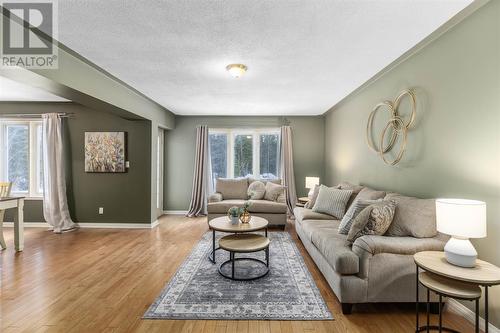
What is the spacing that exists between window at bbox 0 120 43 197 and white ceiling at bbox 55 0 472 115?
308 centimetres

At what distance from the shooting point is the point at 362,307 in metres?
2.32

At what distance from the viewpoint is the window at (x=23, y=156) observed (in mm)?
5121

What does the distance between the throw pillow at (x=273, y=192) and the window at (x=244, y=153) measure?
39.0 inches

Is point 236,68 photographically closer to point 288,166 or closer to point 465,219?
point 465,219

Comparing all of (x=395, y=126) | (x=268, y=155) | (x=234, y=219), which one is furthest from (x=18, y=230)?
(x=395, y=126)

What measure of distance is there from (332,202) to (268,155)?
2.86m

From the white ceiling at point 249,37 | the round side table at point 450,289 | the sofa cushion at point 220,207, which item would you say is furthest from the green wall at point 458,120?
the sofa cushion at point 220,207

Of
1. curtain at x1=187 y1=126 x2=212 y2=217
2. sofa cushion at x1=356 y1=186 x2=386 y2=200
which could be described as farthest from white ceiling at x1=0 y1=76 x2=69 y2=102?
sofa cushion at x1=356 y1=186 x2=386 y2=200

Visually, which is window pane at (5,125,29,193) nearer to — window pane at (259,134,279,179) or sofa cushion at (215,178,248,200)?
sofa cushion at (215,178,248,200)

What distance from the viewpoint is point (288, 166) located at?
6.13 m

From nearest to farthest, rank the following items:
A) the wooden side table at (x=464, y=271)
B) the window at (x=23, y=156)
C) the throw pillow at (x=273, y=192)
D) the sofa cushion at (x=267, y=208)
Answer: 1. the wooden side table at (x=464, y=271)
2. the sofa cushion at (x=267, y=208)
3. the window at (x=23, y=156)
4. the throw pillow at (x=273, y=192)

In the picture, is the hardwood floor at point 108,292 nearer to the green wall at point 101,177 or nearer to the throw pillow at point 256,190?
the green wall at point 101,177

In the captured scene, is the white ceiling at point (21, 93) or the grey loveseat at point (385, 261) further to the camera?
the white ceiling at point (21, 93)

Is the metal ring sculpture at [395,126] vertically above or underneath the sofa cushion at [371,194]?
above
